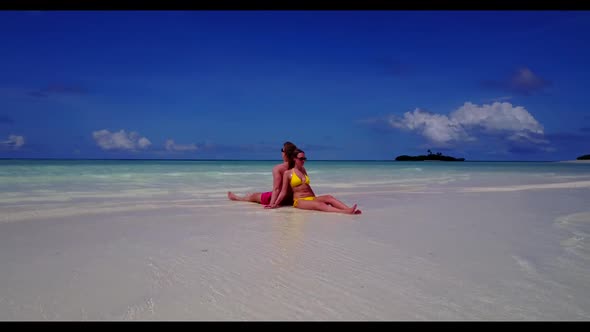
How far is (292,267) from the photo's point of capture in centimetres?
343

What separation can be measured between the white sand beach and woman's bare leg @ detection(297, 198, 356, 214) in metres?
0.57

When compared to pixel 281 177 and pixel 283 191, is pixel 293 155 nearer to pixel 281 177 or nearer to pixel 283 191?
pixel 281 177

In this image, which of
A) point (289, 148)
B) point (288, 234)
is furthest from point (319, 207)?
point (288, 234)

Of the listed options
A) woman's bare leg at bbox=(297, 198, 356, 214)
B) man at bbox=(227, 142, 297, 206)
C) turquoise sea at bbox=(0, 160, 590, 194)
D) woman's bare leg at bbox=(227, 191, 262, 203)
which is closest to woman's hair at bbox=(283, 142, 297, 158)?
man at bbox=(227, 142, 297, 206)

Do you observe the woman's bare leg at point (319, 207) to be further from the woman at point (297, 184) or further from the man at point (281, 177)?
the man at point (281, 177)

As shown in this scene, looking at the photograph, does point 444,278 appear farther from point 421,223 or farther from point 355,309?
point 421,223

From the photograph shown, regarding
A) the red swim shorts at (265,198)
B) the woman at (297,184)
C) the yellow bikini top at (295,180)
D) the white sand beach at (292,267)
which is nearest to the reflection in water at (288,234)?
the white sand beach at (292,267)

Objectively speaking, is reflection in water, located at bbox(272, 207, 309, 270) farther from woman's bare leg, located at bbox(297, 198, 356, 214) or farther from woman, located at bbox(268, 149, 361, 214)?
woman, located at bbox(268, 149, 361, 214)

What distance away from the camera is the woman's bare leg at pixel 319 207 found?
6696 millimetres

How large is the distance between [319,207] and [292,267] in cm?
369

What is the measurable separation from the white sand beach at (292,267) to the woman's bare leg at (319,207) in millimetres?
567
